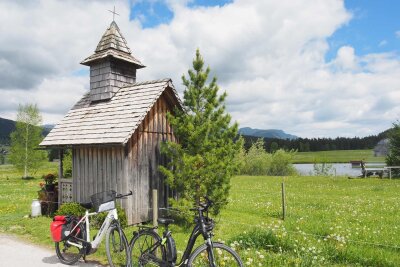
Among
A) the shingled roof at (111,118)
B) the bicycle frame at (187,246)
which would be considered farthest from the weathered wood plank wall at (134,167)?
the bicycle frame at (187,246)

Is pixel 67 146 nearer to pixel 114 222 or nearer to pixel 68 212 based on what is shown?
pixel 68 212

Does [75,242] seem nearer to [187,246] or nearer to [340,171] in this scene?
[187,246]

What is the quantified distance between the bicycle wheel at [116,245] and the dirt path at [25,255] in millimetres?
769

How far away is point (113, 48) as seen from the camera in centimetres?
1588

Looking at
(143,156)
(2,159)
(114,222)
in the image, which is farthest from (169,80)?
(2,159)

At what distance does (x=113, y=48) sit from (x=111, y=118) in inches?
162

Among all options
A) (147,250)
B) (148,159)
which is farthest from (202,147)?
(147,250)

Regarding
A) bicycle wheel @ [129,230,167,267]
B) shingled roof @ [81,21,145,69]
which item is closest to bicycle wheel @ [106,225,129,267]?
bicycle wheel @ [129,230,167,267]

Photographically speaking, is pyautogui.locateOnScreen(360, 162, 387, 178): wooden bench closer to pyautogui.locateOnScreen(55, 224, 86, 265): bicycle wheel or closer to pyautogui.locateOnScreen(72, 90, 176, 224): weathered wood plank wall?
pyautogui.locateOnScreen(72, 90, 176, 224): weathered wood plank wall

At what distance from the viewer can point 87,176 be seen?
551 inches

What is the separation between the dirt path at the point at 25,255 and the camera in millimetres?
8117

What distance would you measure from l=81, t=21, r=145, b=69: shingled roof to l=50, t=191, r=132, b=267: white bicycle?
906 cm

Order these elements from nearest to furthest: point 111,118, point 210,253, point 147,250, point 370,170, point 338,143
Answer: point 210,253 < point 147,250 < point 111,118 < point 370,170 < point 338,143

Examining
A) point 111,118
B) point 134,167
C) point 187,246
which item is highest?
point 111,118
